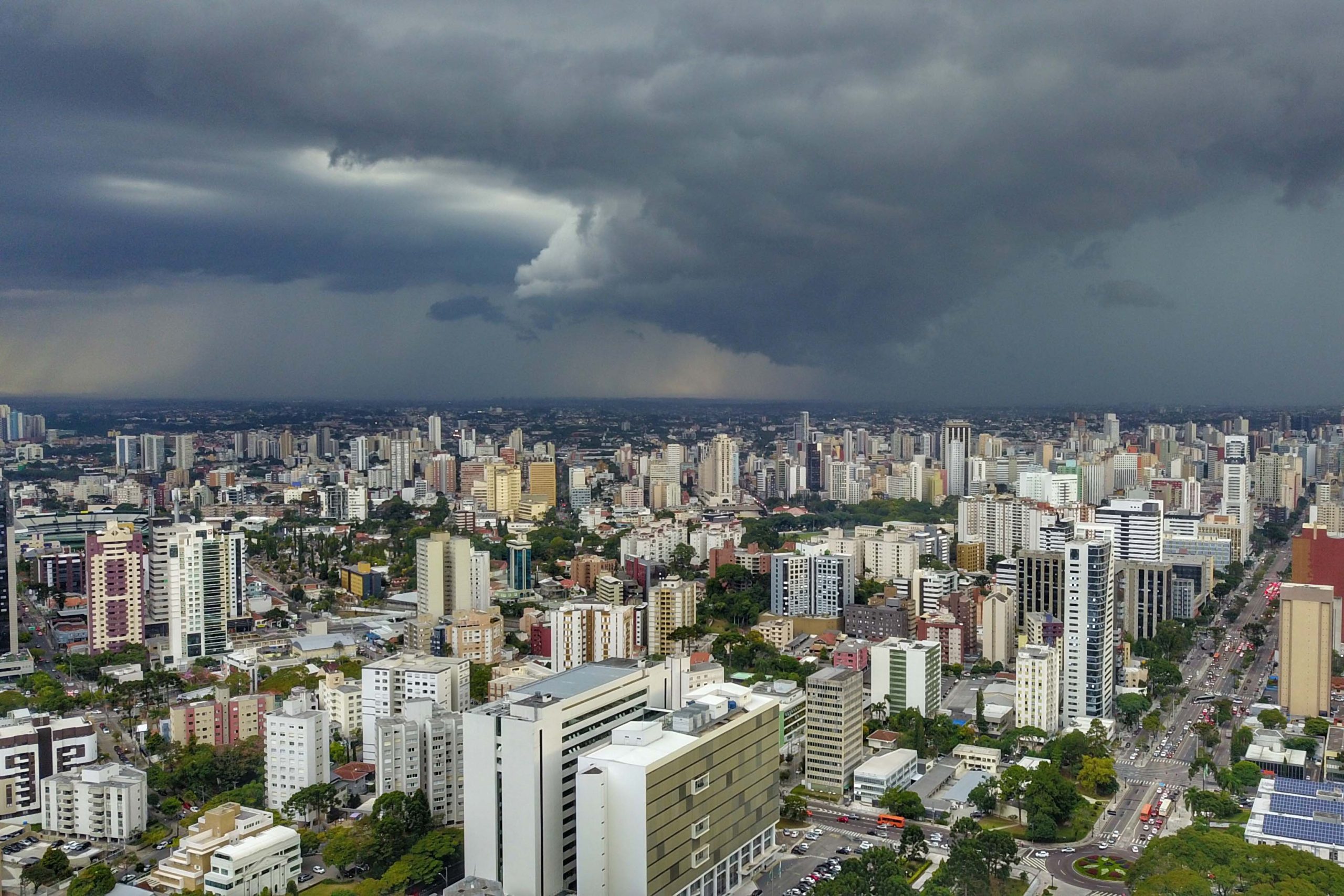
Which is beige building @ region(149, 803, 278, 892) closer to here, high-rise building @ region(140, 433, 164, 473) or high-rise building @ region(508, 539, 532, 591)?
high-rise building @ region(508, 539, 532, 591)

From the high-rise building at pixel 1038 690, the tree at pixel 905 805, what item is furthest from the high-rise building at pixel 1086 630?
the tree at pixel 905 805

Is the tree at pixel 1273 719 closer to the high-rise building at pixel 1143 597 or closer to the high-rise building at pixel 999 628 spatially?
the high-rise building at pixel 999 628

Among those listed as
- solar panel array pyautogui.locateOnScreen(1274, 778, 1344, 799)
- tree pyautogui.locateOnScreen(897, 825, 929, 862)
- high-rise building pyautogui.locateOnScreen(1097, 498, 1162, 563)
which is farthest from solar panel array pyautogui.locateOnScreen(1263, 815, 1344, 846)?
high-rise building pyautogui.locateOnScreen(1097, 498, 1162, 563)

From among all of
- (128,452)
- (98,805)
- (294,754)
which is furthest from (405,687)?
(128,452)

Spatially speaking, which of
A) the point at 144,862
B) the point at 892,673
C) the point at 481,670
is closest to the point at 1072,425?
the point at 892,673

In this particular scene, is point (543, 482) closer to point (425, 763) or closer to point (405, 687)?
point (405, 687)

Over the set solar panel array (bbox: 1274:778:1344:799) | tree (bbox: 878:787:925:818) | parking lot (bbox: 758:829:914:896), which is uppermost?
solar panel array (bbox: 1274:778:1344:799)
